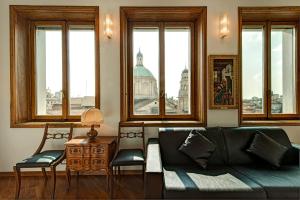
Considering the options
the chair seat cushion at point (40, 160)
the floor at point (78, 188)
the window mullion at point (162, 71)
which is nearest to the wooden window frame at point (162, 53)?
the window mullion at point (162, 71)

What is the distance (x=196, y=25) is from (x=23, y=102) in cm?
315

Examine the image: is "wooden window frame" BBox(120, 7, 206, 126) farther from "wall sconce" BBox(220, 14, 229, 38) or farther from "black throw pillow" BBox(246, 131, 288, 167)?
"black throw pillow" BBox(246, 131, 288, 167)

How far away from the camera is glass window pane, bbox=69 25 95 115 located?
3.70m

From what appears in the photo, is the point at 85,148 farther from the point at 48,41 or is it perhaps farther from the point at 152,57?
the point at 48,41

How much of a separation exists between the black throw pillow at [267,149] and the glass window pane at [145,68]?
1.58 m

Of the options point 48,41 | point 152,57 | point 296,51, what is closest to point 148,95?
point 152,57

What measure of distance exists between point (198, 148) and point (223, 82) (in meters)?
1.27

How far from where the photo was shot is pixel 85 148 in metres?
2.82

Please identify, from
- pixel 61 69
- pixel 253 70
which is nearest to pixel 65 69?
pixel 61 69

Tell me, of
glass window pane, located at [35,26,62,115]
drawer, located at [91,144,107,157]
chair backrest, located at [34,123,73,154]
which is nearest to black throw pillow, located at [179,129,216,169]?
drawer, located at [91,144,107,157]

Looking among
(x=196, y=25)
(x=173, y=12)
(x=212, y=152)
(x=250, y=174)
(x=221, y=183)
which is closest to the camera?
(x=221, y=183)

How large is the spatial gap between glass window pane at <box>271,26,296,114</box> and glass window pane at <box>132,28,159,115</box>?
202 centimetres

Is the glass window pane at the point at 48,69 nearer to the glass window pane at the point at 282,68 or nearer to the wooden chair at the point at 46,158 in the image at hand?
the wooden chair at the point at 46,158

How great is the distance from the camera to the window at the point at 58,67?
367cm
